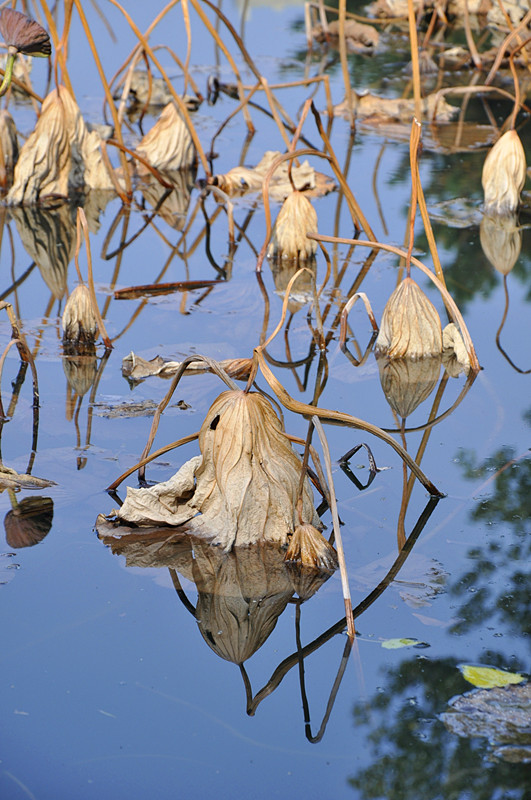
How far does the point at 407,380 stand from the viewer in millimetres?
3182

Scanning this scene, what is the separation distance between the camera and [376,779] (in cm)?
158

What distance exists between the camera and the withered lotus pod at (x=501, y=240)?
4.30 m

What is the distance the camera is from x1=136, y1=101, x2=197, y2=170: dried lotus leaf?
17.9ft

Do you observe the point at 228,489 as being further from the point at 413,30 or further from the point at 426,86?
the point at 426,86

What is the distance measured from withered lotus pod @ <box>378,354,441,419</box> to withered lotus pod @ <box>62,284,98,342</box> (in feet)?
3.23

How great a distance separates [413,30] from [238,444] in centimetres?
182

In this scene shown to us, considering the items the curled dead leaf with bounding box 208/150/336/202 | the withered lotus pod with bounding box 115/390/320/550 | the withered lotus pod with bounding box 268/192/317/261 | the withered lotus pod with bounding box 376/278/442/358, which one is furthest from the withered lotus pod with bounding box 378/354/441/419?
the curled dead leaf with bounding box 208/150/336/202

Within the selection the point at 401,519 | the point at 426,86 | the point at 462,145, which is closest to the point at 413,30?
the point at 401,519

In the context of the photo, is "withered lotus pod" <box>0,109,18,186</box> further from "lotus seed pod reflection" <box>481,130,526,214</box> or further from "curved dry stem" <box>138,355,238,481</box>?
"curved dry stem" <box>138,355,238,481</box>

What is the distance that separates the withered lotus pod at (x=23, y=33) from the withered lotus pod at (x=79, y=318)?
2.68 feet

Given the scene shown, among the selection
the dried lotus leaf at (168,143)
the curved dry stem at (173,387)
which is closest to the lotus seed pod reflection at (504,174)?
the dried lotus leaf at (168,143)

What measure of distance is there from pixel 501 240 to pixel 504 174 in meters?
0.34

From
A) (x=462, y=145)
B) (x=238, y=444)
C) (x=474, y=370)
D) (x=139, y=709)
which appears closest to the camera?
(x=139, y=709)

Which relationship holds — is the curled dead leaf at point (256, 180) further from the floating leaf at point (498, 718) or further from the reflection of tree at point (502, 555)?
the floating leaf at point (498, 718)
